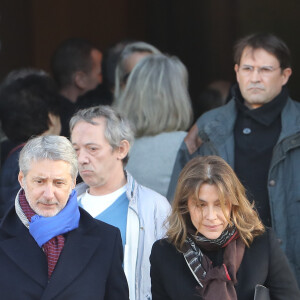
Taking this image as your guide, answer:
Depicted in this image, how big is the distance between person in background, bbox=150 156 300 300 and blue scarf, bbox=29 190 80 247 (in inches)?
16.9

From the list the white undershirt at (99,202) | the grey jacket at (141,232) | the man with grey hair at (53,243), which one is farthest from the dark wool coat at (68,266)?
the white undershirt at (99,202)

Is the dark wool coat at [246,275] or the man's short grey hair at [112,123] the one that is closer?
the dark wool coat at [246,275]

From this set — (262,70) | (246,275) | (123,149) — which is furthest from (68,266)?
(262,70)

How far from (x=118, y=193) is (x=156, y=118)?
0.85m

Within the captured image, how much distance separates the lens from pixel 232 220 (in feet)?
12.6

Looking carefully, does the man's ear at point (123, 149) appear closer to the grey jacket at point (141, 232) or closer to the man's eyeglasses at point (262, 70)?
the grey jacket at point (141, 232)

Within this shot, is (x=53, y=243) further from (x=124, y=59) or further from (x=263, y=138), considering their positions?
(x=124, y=59)

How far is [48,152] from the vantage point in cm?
368

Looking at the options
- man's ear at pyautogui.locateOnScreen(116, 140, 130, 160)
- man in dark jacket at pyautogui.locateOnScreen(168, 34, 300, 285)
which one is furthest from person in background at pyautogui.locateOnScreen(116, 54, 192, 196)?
man's ear at pyautogui.locateOnScreen(116, 140, 130, 160)

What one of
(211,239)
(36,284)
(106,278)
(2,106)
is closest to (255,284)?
(211,239)

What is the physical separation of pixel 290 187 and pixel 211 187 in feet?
3.67

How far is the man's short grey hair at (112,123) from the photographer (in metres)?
4.50

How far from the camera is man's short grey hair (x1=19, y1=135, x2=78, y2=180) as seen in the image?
368cm

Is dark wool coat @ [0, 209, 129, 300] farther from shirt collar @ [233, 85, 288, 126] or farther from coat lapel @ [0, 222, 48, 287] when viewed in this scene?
shirt collar @ [233, 85, 288, 126]
